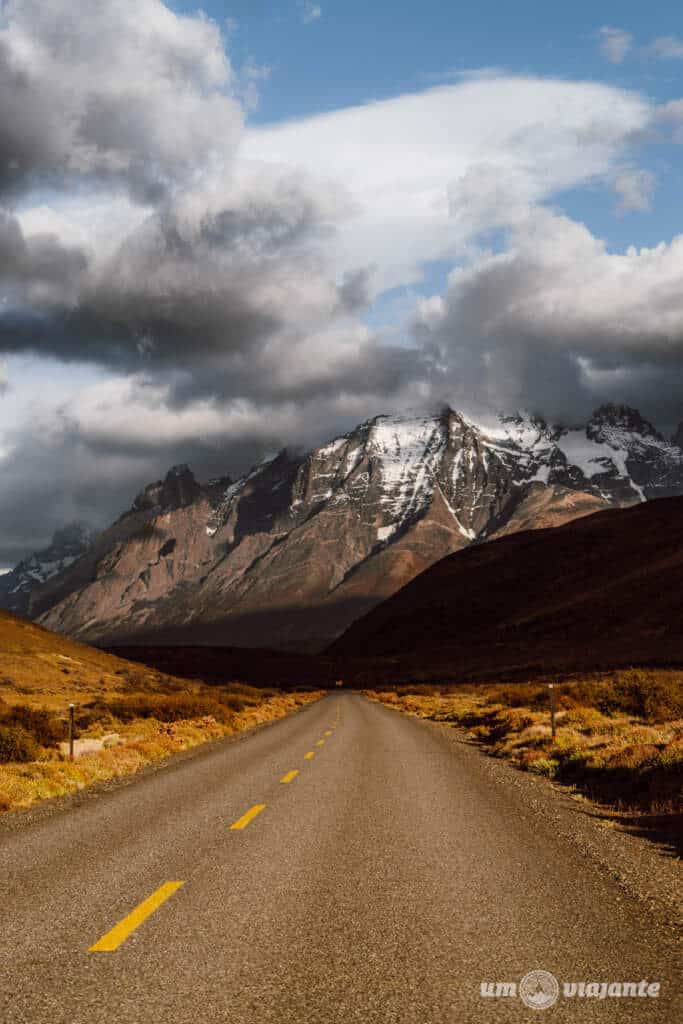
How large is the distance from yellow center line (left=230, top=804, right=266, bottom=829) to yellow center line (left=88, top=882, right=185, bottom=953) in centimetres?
319

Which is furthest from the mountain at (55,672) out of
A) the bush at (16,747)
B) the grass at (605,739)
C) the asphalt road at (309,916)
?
the asphalt road at (309,916)

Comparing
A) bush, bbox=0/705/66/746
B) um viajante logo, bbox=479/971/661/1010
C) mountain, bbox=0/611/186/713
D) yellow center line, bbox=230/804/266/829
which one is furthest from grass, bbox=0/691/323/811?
um viajante logo, bbox=479/971/661/1010

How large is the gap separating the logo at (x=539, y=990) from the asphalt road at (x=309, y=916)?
6 centimetres

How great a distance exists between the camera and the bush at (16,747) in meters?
19.1

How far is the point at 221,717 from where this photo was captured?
34.8 meters

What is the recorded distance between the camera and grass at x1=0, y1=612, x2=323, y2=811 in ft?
57.1

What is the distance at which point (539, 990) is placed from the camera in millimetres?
5258

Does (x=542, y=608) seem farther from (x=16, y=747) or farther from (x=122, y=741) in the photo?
(x=16, y=747)

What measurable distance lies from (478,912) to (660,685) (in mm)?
25115

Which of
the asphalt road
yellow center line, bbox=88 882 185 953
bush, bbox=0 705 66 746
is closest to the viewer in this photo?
the asphalt road

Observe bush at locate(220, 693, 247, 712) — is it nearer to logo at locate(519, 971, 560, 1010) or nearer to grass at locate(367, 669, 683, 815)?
grass at locate(367, 669, 683, 815)

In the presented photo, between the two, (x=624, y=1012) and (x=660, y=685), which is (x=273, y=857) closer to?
(x=624, y=1012)

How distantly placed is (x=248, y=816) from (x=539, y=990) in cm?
720

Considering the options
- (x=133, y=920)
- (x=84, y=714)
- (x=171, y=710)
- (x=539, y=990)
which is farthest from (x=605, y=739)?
(x=84, y=714)
